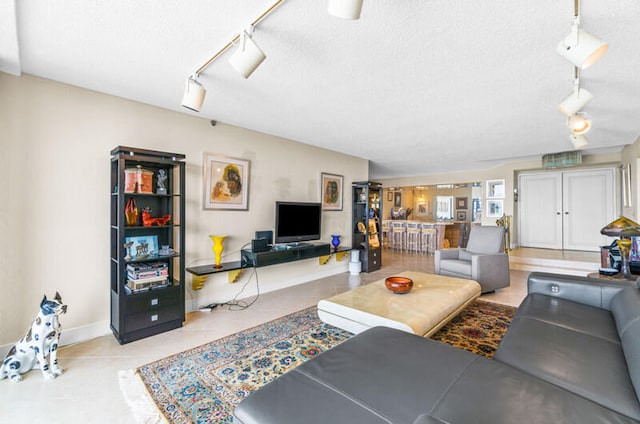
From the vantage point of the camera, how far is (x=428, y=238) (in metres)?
7.86

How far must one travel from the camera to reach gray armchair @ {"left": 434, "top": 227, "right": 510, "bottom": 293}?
146 inches

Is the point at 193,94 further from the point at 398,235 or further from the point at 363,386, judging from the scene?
the point at 398,235

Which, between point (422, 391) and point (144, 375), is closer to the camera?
point (422, 391)

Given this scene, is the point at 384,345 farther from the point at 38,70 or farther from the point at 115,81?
the point at 38,70

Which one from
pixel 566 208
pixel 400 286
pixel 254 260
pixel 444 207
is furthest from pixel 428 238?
pixel 254 260

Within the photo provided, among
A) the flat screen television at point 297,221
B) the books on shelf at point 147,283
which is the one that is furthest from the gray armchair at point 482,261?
the books on shelf at point 147,283

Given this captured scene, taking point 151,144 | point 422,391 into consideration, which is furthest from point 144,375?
point 151,144

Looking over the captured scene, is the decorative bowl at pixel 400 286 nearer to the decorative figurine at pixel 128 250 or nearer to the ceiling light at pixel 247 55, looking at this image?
the ceiling light at pixel 247 55

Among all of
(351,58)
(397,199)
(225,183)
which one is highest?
(351,58)

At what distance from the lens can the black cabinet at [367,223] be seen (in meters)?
5.33

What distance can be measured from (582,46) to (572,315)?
5.62 feet

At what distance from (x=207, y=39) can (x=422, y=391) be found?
2.24 meters

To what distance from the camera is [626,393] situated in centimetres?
113

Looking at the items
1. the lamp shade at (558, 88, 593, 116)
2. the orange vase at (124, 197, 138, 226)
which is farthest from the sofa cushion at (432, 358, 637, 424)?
the orange vase at (124, 197, 138, 226)
